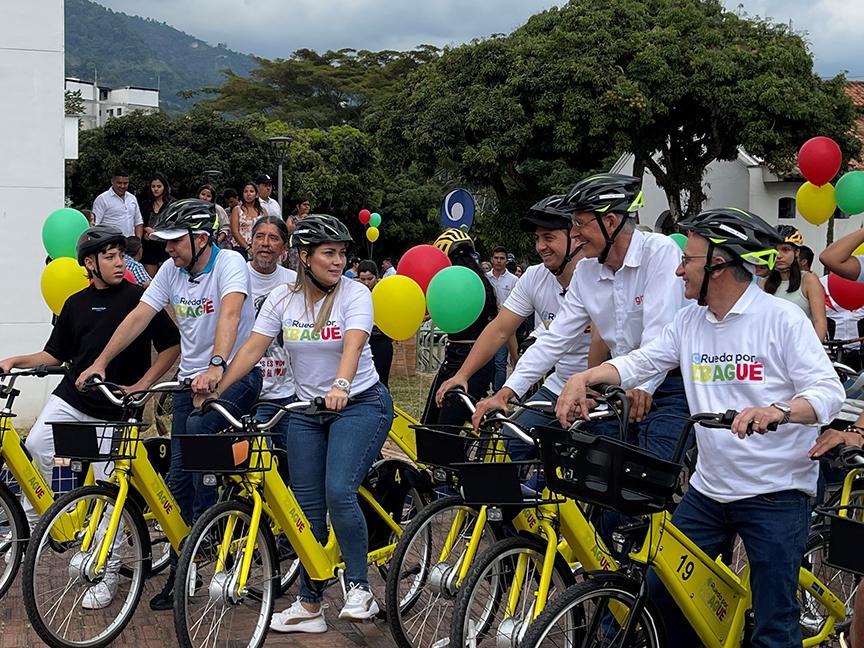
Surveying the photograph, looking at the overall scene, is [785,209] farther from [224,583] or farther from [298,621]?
[224,583]

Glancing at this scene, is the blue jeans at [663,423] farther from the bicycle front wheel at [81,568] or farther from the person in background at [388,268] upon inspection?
the person in background at [388,268]

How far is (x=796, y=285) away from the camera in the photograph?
28.4 ft

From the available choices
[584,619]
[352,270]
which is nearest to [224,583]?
[584,619]

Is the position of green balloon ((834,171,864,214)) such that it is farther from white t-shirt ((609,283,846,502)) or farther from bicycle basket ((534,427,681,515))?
bicycle basket ((534,427,681,515))

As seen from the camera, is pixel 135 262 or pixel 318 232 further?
pixel 135 262

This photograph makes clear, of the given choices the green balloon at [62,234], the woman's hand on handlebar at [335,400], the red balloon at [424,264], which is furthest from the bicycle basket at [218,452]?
the green balloon at [62,234]

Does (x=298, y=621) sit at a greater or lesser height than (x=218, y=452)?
lesser

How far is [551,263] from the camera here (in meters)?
5.80

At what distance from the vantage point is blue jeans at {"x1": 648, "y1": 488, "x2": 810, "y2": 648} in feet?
13.2

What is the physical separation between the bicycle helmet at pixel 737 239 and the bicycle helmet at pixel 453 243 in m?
5.46

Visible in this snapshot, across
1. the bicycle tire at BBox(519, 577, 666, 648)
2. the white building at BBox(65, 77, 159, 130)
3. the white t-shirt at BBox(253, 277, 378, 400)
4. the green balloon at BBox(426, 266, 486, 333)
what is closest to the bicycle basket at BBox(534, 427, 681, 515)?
the bicycle tire at BBox(519, 577, 666, 648)

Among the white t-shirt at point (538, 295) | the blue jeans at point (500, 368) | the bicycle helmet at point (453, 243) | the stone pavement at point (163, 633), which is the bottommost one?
the stone pavement at point (163, 633)

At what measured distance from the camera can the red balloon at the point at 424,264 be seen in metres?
9.47

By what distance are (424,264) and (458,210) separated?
4.90 m
